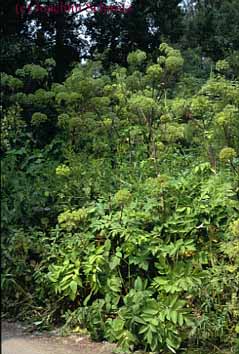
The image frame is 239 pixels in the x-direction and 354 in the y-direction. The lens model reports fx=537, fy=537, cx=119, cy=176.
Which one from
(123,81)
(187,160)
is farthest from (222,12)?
(187,160)

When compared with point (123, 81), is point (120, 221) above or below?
below

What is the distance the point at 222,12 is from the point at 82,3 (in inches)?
144

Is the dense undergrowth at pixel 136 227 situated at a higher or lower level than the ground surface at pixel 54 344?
higher

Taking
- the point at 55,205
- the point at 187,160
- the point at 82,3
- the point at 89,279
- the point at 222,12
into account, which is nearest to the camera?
the point at 89,279

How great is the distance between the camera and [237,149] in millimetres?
2809

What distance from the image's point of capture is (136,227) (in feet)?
8.96

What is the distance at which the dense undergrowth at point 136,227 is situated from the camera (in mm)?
2555

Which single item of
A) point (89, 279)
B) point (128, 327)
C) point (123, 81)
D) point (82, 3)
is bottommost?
point (128, 327)

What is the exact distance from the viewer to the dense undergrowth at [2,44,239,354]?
2.55 meters

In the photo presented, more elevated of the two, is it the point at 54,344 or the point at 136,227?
the point at 136,227

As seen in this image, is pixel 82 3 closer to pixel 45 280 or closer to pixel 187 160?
pixel 187 160

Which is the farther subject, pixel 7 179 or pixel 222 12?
pixel 222 12

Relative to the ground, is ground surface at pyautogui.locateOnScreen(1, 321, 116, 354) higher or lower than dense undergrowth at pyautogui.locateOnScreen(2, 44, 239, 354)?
lower

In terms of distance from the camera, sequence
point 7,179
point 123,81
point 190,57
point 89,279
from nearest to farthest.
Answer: point 7,179 → point 89,279 → point 123,81 → point 190,57
